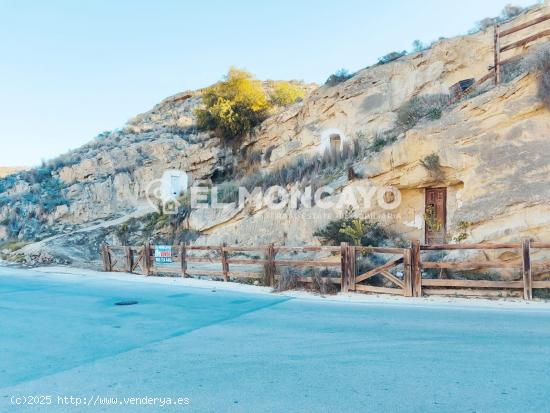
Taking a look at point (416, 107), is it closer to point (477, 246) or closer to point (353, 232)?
point (353, 232)

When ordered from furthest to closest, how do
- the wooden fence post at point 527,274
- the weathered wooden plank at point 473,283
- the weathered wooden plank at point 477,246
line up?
the weathered wooden plank at point 477,246
the weathered wooden plank at point 473,283
the wooden fence post at point 527,274

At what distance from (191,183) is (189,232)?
7.95m

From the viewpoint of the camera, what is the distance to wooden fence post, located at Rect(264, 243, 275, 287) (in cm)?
1137

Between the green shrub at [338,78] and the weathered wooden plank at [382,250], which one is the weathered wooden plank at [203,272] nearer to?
the weathered wooden plank at [382,250]

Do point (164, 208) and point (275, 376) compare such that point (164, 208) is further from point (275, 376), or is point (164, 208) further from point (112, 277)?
point (275, 376)

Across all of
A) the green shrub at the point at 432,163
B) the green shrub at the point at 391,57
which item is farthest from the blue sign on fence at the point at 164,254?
the green shrub at the point at 391,57

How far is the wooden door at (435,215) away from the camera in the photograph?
13.2 meters

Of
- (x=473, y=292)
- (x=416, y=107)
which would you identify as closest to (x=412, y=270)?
(x=473, y=292)

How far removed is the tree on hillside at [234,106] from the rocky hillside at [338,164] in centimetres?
87

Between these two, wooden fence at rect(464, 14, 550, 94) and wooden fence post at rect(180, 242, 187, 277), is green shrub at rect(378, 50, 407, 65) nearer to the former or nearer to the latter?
wooden fence at rect(464, 14, 550, 94)

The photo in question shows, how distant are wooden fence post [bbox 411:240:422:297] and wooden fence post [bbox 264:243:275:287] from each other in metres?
3.87

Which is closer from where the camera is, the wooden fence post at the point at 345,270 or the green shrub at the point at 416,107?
the wooden fence post at the point at 345,270

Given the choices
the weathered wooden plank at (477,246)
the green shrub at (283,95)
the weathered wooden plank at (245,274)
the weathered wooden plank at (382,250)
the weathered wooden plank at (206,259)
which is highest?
the green shrub at (283,95)

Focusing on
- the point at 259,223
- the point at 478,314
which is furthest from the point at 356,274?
the point at 259,223
